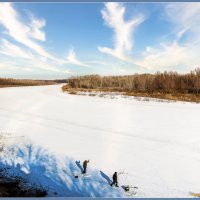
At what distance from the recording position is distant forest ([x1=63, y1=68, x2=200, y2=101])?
30.2 meters

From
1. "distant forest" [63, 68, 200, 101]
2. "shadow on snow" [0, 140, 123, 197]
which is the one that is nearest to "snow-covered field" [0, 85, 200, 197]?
"shadow on snow" [0, 140, 123, 197]

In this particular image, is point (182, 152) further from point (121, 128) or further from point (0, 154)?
point (0, 154)

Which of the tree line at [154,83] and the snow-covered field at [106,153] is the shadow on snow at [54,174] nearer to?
the snow-covered field at [106,153]

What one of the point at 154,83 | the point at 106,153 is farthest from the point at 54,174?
the point at 154,83

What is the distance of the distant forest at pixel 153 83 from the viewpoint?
3021cm

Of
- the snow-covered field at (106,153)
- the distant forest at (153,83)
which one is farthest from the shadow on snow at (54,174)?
the distant forest at (153,83)

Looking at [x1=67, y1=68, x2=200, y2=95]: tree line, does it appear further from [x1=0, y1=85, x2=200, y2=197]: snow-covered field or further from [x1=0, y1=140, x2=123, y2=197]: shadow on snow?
[x1=0, y1=140, x2=123, y2=197]: shadow on snow

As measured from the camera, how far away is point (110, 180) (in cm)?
562

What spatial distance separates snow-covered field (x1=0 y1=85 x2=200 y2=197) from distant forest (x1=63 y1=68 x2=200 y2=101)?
16.7 metres

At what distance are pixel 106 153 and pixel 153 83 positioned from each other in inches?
1167

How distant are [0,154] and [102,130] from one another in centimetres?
396

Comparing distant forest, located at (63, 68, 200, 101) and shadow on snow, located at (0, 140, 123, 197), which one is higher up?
distant forest, located at (63, 68, 200, 101)

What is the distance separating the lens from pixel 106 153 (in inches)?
283

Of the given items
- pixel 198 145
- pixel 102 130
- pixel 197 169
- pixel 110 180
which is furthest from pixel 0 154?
pixel 198 145
